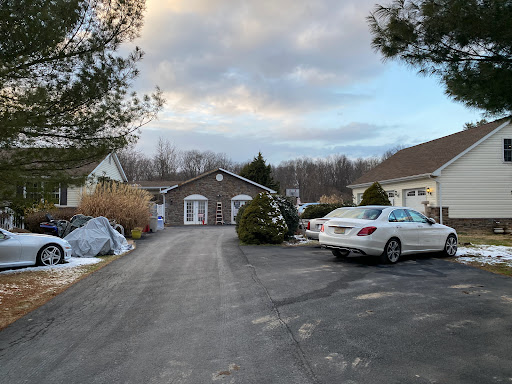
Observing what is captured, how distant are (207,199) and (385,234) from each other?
24782mm

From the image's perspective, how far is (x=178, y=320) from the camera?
5289 millimetres

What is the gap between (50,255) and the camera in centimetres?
1024

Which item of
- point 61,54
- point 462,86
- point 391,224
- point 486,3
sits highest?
point 486,3

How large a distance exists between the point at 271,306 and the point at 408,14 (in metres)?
5.98

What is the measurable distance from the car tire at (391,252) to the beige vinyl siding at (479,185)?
11727 mm

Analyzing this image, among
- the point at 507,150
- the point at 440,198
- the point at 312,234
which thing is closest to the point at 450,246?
the point at 312,234

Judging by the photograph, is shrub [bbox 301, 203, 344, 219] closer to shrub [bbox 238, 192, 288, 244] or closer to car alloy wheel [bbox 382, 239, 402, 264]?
shrub [bbox 238, 192, 288, 244]

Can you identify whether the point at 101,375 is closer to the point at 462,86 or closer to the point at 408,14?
the point at 462,86

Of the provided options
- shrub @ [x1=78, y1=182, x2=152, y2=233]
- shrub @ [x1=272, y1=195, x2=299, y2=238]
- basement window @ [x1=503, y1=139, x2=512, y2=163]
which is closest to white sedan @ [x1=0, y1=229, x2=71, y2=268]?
shrub @ [x1=78, y1=182, x2=152, y2=233]

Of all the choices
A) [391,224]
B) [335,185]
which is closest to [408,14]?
[391,224]

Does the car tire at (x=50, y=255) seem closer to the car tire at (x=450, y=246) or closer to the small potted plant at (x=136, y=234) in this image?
the small potted plant at (x=136, y=234)

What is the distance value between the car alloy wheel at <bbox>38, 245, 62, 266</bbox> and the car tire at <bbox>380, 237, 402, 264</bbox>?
8.68 meters

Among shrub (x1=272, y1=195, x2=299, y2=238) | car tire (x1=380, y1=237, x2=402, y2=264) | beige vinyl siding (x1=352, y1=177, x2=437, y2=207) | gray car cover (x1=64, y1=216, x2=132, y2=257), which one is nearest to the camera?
car tire (x1=380, y1=237, x2=402, y2=264)

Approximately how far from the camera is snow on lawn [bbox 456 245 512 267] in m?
10.1
